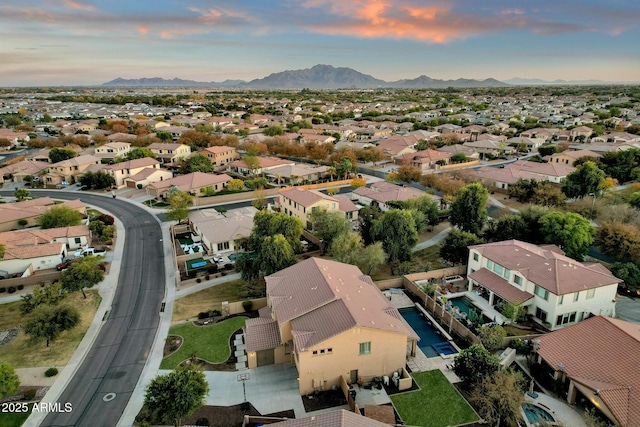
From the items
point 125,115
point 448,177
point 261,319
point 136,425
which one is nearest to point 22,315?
point 136,425

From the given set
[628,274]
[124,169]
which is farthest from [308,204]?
[124,169]

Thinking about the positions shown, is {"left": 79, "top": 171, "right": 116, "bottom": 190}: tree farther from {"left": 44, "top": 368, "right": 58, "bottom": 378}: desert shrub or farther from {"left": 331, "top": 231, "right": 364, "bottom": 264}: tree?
{"left": 44, "top": 368, "right": 58, "bottom": 378}: desert shrub

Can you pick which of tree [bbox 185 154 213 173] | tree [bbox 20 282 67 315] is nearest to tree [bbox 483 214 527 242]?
tree [bbox 20 282 67 315]

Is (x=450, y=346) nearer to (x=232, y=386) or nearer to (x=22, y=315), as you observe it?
(x=232, y=386)

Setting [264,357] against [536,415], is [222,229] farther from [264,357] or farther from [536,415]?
[536,415]

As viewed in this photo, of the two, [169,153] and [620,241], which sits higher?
[169,153]

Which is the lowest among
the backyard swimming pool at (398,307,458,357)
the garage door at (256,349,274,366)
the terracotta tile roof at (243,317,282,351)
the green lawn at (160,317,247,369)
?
the backyard swimming pool at (398,307,458,357)
